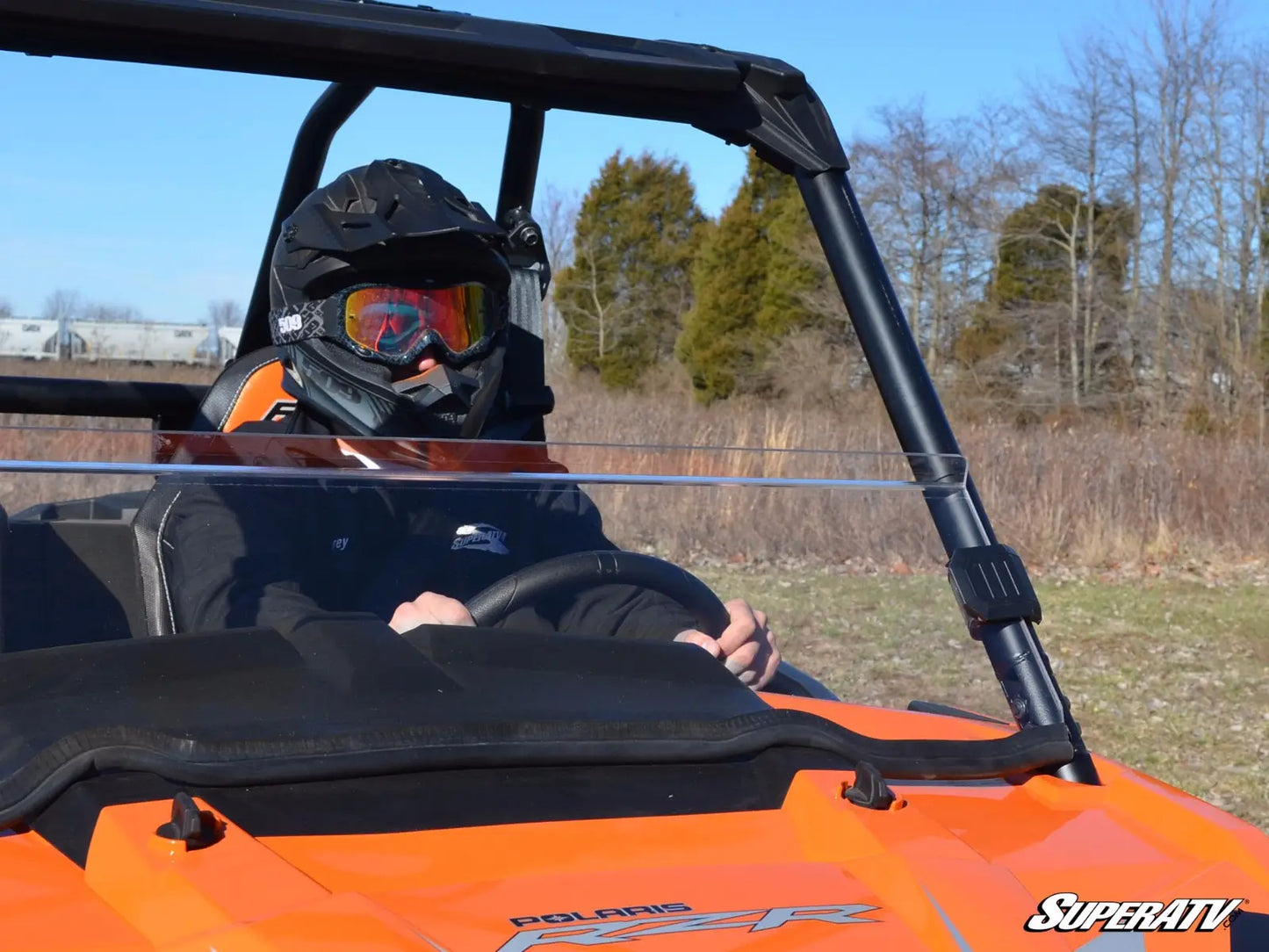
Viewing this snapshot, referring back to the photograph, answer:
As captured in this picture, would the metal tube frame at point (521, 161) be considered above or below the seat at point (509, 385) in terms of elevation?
above

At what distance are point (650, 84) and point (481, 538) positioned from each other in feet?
1.91

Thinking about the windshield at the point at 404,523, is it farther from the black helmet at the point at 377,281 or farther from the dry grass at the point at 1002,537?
the black helmet at the point at 377,281

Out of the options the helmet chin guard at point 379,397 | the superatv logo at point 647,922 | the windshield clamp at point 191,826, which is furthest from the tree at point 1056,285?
the windshield clamp at point 191,826

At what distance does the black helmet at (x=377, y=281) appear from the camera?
2.09 meters

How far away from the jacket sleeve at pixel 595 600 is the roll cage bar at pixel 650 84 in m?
0.33

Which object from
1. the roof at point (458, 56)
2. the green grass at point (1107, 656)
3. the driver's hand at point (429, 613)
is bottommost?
the green grass at point (1107, 656)

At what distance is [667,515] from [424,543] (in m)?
0.27

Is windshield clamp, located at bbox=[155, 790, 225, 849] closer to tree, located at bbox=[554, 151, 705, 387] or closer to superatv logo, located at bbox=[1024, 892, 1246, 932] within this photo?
superatv logo, located at bbox=[1024, 892, 1246, 932]

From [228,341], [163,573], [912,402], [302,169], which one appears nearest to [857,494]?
[912,402]

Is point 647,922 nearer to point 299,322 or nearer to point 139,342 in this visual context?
point 299,322

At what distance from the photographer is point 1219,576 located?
418 inches

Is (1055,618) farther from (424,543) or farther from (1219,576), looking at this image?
(424,543)

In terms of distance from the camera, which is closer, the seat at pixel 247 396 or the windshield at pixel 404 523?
the windshield at pixel 404 523

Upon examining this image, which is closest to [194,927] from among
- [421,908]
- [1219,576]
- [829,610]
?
[421,908]
